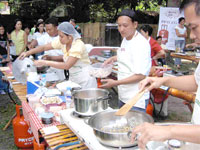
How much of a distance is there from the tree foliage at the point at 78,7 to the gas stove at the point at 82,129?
486 inches

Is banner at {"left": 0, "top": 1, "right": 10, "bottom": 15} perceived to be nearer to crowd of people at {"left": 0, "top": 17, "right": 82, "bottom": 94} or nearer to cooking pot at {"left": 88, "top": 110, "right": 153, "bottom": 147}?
crowd of people at {"left": 0, "top": 17, "right": 82, "bottom": 94}

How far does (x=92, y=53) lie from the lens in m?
5.88

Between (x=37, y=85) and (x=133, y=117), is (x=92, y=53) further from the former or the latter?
(x=133, y=117)

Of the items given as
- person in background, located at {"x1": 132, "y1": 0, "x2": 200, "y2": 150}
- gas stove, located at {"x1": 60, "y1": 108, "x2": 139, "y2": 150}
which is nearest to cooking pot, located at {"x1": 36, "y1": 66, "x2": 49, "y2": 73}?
gas stove, located at {"x1": 60, "y1": 108, "x2": 139, "y2": 150}

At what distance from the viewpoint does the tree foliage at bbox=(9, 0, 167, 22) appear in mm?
13570

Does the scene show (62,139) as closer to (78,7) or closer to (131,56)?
(131,56)

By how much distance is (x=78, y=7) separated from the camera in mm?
13656

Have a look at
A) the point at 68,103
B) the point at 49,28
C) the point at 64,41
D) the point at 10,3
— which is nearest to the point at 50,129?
the point at 68,103

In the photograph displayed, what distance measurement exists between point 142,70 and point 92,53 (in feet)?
12.9

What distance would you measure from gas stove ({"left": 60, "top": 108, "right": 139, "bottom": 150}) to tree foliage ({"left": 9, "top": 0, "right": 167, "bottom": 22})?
12.3 meters

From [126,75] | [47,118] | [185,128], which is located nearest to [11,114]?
[47,118]

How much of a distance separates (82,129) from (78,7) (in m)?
13.1

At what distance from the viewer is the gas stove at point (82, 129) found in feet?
4.28

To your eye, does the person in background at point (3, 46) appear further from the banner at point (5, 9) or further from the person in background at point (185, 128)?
the banner at point (5, 9)
